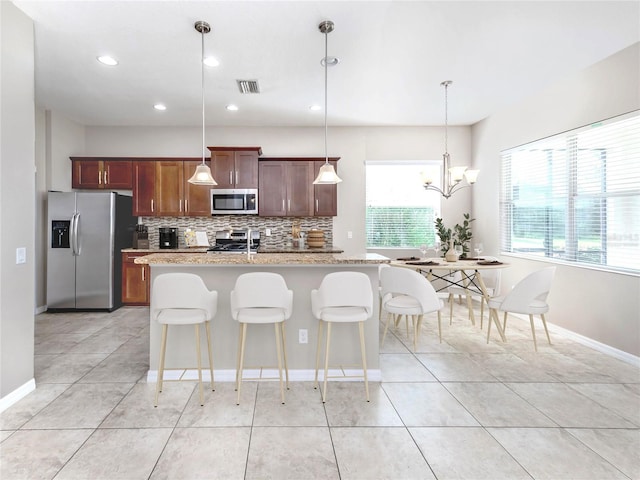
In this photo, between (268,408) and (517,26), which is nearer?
(268,408)

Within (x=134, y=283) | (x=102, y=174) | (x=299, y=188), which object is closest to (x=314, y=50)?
(x=299, y=188)

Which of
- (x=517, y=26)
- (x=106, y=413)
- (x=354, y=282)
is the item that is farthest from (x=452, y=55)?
(x=106, y=413)

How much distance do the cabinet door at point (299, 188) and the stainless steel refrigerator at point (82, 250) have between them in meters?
2.52

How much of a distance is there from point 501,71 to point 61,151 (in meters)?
5.94

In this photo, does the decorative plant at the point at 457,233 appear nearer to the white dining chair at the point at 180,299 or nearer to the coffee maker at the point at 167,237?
the white dining chair at the point at 180,299

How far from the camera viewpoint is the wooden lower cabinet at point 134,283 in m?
5.04

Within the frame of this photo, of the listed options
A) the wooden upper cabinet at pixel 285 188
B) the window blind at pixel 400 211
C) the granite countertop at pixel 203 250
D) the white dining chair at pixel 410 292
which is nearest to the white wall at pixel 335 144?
the window blind at pixel 400 211

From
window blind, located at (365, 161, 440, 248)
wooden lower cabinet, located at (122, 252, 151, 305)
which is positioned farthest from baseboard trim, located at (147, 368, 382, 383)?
window blind, located at (365, 161, 440, 248)

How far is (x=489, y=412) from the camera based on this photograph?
2.28m

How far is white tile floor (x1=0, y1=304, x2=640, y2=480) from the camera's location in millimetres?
1760

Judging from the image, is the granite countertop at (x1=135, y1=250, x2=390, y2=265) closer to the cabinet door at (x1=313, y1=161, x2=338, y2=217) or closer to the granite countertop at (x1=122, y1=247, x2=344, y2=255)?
the granite countertop at (x1=122, y1=247, x2=344, y2=255)

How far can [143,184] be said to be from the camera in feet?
17.1

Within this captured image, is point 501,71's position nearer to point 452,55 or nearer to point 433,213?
point 452,55

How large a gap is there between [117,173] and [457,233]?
5.49 metres
